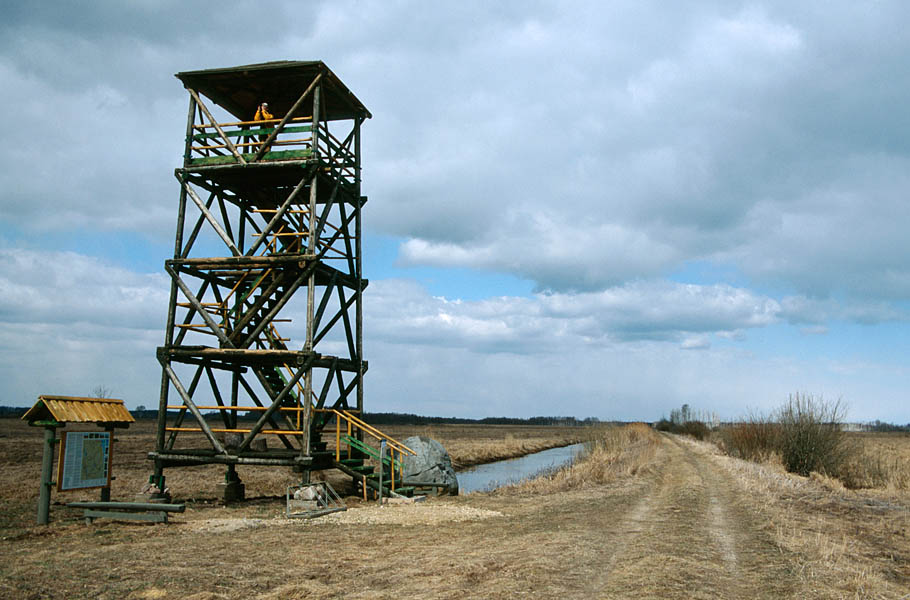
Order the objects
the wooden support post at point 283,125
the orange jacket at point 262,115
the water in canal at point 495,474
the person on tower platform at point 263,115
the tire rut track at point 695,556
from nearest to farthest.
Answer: the tire rut track at point 695,556, the wooden support post at point 283,125, the person on tower platform at point 263,115, the orange jacket at point 262,115, the water in canal at point 495,474

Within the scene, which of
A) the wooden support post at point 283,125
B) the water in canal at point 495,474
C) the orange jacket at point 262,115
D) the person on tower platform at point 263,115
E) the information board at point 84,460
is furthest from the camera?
the water in canal at point 495,474

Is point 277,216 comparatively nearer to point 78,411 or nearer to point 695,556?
point 78,411

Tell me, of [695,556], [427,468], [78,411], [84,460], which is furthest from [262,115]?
[695,556]

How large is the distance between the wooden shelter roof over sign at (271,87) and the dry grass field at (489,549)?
1308cm

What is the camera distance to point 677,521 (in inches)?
636

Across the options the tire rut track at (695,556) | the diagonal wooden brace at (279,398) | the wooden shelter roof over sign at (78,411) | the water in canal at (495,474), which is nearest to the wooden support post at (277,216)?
the diagonal wooden brace at (279,398)

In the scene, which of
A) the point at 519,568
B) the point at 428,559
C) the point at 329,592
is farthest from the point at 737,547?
the point at 329,592

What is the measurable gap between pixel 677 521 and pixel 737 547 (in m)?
3.38

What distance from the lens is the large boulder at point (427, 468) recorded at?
21984mm

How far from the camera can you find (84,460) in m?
16.3

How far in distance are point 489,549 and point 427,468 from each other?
9893 millimetres

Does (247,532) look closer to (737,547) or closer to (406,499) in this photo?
(406,499)

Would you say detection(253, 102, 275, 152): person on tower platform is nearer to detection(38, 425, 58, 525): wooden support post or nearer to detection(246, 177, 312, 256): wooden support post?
detection(246, 177, 312, 256): wooden support post

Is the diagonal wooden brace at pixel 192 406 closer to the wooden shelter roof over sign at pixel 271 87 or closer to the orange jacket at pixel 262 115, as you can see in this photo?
the orange jacket at pixel 262 115
